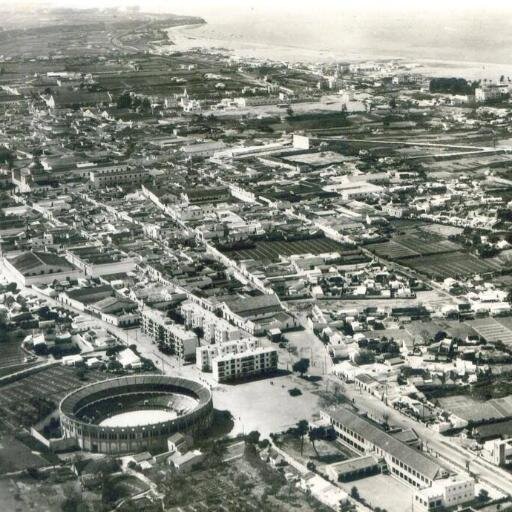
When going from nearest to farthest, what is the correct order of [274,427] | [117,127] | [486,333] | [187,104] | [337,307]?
[274,427] < [486,333] < [337,307] < [117,127] < [187,104]

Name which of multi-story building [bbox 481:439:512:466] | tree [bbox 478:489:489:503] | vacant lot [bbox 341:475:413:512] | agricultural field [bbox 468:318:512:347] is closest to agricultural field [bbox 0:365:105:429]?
vacant lot [bbox 341:475:413:512]

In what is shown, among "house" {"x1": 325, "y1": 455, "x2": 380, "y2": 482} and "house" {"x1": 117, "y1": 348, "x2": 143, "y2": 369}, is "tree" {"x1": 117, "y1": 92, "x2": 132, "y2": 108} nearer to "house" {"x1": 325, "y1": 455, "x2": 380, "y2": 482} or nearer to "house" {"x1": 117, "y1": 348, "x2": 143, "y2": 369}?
"house" {"x1": 117, "y1": 348, "x2": 143, "y2": 369}

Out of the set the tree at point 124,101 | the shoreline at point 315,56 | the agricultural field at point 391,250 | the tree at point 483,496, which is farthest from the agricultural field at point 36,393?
the shoreline at point 315,56

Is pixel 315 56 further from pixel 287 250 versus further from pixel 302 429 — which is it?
pixel 302 429

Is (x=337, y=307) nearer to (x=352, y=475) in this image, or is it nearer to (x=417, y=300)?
(x=417, y=300)

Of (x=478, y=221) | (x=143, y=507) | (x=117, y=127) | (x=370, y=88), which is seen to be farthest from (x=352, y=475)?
(x=370, y=88)

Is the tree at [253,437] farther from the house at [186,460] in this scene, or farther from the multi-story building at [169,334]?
the multi-story building at [169,334]

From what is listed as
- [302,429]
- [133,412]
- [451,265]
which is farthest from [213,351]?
[451,265]
